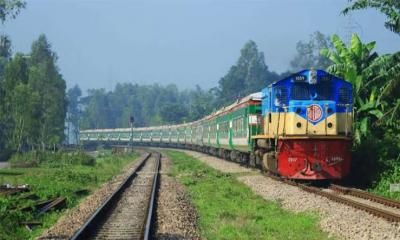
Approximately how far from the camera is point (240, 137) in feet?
101

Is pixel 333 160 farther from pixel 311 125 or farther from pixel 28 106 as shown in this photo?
pixel 28 106

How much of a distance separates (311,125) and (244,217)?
23.9 ft

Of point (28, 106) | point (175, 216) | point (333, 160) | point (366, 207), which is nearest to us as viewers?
point (366, 207)

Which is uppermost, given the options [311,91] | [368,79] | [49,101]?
[49,101]

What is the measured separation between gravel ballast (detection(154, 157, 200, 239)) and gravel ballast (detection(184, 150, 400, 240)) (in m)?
2.68

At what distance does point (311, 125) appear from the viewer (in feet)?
69.4

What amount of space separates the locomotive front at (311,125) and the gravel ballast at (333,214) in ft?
3.67

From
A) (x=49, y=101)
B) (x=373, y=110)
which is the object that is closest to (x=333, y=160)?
(x=373, y=110)

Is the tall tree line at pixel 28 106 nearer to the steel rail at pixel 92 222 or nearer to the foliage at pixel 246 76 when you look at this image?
the steel rail at pixel 92 222

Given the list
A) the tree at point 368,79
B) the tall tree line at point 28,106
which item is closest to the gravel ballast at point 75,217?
the tree at point 368,79

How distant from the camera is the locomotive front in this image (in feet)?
68.6

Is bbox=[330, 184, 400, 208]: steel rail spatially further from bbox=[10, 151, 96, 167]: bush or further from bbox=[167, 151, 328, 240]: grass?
bbox=[10, 151, 96, 167]: bush

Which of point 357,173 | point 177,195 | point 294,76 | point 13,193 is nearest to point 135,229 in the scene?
point 177,195

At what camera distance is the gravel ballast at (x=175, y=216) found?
12.8 meters
